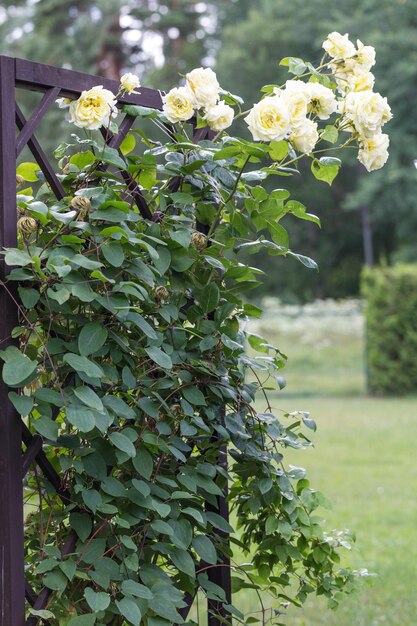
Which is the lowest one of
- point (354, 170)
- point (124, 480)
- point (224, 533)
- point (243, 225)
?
point (224, 533)

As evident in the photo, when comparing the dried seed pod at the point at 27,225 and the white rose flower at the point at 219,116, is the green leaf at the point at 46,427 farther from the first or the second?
the white rose flower at the point at 219,116

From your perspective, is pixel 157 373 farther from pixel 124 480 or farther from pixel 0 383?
pixel 0 383

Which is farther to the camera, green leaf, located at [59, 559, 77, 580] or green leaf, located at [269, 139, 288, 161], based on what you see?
green leaf, located at [269, 139, 288, 161]

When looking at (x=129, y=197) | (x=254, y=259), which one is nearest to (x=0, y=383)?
(x=129, y=197)

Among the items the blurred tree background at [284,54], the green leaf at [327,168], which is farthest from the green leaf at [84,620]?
the blurred tree background at [284,54]

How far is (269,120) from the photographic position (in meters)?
1.91

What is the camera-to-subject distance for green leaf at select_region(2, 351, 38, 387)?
1.63m

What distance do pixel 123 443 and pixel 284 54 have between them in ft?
90.7

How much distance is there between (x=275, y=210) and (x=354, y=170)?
2776 cm

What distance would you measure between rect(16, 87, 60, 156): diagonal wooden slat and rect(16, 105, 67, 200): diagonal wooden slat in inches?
1.0

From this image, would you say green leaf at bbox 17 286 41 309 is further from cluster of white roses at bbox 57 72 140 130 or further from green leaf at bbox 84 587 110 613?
green leaf at bbox 84 587 110 613

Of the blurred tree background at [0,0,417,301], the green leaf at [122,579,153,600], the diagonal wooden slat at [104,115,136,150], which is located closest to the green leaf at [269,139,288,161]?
the diagonal wooden slat at [104,115,136,150]

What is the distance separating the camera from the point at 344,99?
6.89 ft

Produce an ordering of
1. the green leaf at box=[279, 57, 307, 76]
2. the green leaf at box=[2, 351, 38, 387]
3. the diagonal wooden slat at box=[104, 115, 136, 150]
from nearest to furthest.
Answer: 1. the green leaf at box=[2, 351, 38, 387]
2. the diagonal wooden slat at box=[104, 115, 136, 150]
3. the green leaf at box=[279, 57, 307, 76]
